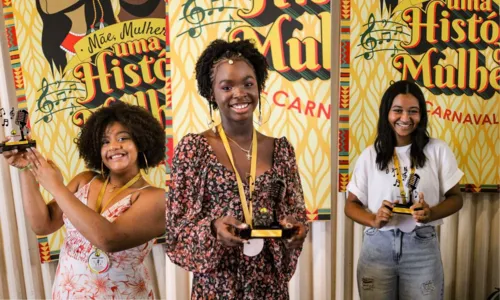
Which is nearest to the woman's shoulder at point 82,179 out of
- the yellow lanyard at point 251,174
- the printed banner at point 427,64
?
the yellow lanyard at point 251,174

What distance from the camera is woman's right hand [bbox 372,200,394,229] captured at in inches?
84.3

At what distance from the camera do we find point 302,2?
2.26 m

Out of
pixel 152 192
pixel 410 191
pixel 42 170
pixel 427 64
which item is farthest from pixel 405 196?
pixel 42 170

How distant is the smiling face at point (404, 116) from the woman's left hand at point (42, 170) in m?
1.51

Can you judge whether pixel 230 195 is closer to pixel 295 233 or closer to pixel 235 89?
pixel 295 233

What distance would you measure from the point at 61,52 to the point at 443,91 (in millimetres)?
1820

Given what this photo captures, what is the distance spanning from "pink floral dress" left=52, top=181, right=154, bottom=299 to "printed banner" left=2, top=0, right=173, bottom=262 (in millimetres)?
146

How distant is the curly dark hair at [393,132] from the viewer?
221 centimetres

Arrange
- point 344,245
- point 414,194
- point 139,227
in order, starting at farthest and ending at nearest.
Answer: point 344,245 → point 414,194 → point 139,227

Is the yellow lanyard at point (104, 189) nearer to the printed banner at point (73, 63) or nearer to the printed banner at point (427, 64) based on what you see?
the printed banner at point (73, 63)

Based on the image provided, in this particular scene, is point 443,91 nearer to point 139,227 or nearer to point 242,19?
point 242,19

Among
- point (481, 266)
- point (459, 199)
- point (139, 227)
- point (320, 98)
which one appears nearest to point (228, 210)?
point (139, 227)

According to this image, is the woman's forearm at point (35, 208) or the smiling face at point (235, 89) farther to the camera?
the woman's forearm at point (35, 208)

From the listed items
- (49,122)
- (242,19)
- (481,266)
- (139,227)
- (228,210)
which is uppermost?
(242,19)
